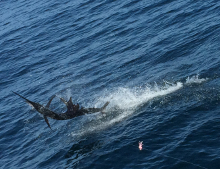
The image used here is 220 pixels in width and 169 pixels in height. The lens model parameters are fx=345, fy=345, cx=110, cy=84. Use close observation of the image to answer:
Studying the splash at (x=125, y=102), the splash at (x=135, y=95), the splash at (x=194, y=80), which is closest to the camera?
the splash at (x=194, y=80)

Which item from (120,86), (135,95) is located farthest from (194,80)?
(120,86)

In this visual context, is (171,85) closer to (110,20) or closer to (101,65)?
(101,65)

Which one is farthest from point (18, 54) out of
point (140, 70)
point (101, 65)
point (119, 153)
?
point (119, 153)

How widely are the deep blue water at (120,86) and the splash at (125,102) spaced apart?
74 millimetres

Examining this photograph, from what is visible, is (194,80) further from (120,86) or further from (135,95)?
(120,86)

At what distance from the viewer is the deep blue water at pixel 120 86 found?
16.6 metres

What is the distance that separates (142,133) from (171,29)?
507 inches

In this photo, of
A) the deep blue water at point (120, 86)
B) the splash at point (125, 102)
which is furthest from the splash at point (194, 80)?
the splash at point (125, 102)

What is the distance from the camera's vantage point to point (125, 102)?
21797 mm

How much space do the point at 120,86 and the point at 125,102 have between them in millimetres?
2291

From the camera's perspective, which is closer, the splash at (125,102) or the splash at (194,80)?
the splash at (194,80)

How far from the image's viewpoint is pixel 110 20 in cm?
3478

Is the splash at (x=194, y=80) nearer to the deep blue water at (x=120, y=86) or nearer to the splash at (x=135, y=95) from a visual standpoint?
the deep blue water at (x=120, y=86)

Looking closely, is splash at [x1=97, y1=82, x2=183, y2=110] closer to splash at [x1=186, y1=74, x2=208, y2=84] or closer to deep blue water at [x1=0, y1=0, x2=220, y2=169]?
deep blue water at [x1=0, y1=0, x2=220, y2=169]
